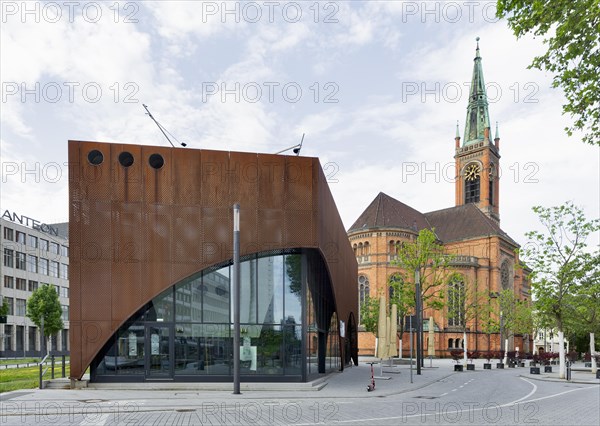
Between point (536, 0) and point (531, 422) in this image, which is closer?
point (536, 0)

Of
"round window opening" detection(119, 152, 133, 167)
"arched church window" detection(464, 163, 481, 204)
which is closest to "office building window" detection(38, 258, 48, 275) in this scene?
"round window opening" detection(119, 152, 133, 167)

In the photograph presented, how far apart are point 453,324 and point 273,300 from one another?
52.0 metres

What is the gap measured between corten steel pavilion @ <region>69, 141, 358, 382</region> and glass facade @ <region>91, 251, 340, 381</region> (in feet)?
0.13

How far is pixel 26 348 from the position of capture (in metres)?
70.2

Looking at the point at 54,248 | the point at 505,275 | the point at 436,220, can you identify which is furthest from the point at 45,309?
the point at 505,275

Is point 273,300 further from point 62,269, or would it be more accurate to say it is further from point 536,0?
point 62,269

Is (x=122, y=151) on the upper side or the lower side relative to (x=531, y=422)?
upper

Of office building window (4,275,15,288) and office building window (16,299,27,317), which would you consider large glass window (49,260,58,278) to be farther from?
office building window (4,275,15,288)

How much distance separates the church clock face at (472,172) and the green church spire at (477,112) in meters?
4.32

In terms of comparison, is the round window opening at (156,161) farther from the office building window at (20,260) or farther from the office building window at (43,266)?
the office building window at (43,266)

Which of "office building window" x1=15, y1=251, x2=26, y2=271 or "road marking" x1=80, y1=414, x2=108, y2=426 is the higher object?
"office building window" x1=15, y1=251, x2=26, y2=271

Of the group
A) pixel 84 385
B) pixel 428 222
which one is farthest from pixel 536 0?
pixel 428 222

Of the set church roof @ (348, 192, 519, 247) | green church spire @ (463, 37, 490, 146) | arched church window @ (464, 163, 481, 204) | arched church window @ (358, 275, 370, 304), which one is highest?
green church spire @ (463, 37, 490, 146)

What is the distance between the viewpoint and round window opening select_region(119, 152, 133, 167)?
18891 mm
